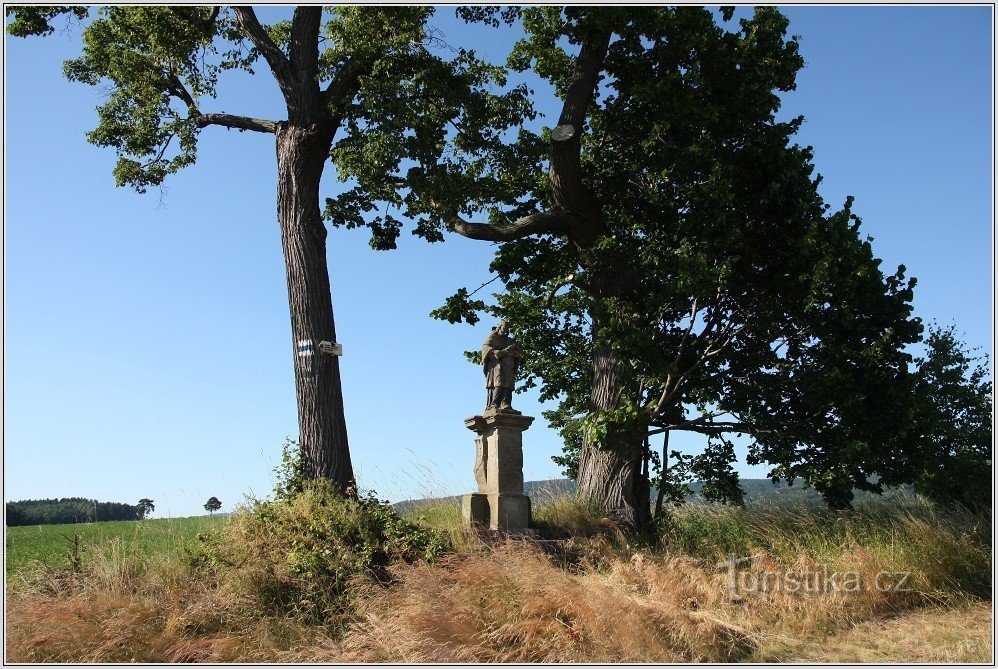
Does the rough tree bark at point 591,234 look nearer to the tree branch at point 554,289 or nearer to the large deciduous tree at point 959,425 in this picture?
the tree branch at point 554,289

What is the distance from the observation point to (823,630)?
773 cm

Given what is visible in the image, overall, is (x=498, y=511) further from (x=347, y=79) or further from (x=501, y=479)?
(x=347, y=79)

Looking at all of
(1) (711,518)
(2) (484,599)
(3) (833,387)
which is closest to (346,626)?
(2) (484,599)

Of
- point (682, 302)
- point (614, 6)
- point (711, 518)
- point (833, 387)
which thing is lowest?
point (711, 518)

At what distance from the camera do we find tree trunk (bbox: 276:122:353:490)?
1080cm

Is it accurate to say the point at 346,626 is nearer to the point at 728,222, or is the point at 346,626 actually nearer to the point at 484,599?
the point at 484,599

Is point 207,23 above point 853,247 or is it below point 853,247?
above

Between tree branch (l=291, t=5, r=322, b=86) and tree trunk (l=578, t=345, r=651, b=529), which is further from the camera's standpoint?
tree trunk (l=578, t=345, r=651, b=529)

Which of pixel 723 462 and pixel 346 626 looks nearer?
pixel 346 626

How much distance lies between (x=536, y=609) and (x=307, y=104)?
7810mm

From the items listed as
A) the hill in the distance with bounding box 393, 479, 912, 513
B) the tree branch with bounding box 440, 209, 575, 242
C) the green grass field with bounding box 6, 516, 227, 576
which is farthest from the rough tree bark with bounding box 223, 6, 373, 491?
the tree branch with bounding box 440, 209, 575, 242

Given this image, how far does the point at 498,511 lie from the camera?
10.7 m

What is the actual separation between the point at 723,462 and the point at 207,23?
9.97 metres

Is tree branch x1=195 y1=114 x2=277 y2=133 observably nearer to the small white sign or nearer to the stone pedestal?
the small white sign
